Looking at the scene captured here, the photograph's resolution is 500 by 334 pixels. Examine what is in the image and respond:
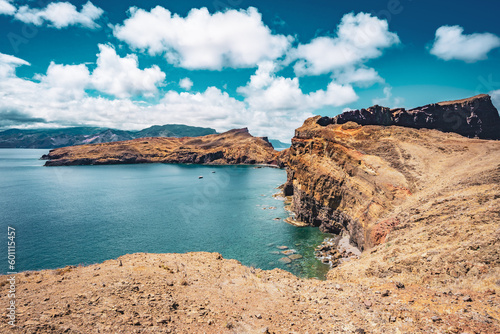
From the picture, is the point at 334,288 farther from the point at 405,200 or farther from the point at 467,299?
the point at 405,200

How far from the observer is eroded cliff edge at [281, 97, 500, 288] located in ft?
65.7

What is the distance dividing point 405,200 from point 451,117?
78.5 meters

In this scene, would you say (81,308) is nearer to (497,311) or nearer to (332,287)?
(332,287)

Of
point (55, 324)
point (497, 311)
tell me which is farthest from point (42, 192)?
point (497, 311)

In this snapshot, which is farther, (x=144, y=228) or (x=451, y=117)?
(x=451, y=117)

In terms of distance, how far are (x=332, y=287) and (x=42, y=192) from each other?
128m

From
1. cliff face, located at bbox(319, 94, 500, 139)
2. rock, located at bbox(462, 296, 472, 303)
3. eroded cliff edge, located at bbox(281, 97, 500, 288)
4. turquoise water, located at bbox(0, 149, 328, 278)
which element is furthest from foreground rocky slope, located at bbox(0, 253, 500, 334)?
cliff face, located at bbox(319, 94, 500, 139)

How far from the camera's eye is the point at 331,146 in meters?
66.9

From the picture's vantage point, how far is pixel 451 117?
3718 inches

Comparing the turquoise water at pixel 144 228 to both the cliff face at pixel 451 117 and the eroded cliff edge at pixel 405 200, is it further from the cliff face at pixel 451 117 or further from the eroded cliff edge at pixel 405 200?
the cliff face at pixel 451 117

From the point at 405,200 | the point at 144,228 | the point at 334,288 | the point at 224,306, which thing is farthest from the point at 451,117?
the point at 144,228

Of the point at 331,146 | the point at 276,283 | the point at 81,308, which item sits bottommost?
the point at 276,283

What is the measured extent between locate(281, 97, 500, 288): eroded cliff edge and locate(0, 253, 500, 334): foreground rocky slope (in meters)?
4.41

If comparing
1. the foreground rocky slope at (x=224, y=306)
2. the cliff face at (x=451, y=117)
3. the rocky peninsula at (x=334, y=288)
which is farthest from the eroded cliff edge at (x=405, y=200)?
the cliff face at (x=451, y=117)
